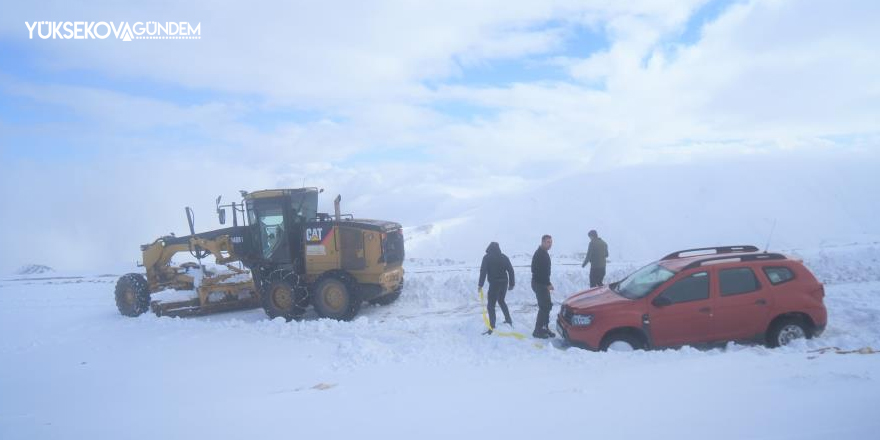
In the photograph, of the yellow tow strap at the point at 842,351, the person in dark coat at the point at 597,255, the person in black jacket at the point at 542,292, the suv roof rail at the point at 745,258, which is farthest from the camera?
the person in dark coat at the point at 597,255

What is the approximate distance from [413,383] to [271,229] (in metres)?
6.39

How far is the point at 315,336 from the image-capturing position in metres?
8.95

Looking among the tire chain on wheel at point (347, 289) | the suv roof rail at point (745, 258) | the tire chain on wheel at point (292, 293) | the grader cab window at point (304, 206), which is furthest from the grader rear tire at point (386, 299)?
the suv roof rail at point (745, 258)

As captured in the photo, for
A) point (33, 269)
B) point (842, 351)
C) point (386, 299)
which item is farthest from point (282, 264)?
point (33, 269)

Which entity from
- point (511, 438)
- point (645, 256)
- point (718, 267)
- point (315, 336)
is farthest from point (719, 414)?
point (645, 256)

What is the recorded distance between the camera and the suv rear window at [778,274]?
7.27 m

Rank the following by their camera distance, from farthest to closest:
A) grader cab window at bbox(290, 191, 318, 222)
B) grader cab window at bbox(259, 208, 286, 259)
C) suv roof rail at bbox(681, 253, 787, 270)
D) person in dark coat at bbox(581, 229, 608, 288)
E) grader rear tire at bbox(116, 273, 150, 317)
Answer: grader rear tire at bbox(116, 273, 150, 317), grader cab window at bbox(290, 191, 318, 222), grader cab window at bbox(259, 208, 286, 259), person in dark coat at bbox(581, 229, 608, 288), suv roof rail at bbox(681, 253, 787, 270)

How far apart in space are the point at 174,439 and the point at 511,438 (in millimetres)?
3088

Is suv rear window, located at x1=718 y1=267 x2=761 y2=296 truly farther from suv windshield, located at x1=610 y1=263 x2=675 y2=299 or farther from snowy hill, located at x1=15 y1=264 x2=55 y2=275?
snowy hill, located at x1=15 y1=264 x2=55 y2=275

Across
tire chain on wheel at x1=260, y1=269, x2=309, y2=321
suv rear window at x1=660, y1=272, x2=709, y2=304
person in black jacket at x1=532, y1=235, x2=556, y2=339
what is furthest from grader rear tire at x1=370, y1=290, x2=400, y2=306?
suv rear window at x1=660, y1=272, x2=709, y2=304

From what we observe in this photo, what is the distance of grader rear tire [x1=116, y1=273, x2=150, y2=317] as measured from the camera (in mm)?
11688

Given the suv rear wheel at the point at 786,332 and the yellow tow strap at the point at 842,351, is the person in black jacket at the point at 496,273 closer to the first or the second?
the suv rear wheel at the point at 786,332

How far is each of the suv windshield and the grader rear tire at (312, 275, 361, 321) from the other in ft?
16.9

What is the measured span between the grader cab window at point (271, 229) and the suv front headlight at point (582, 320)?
21.6 feet
